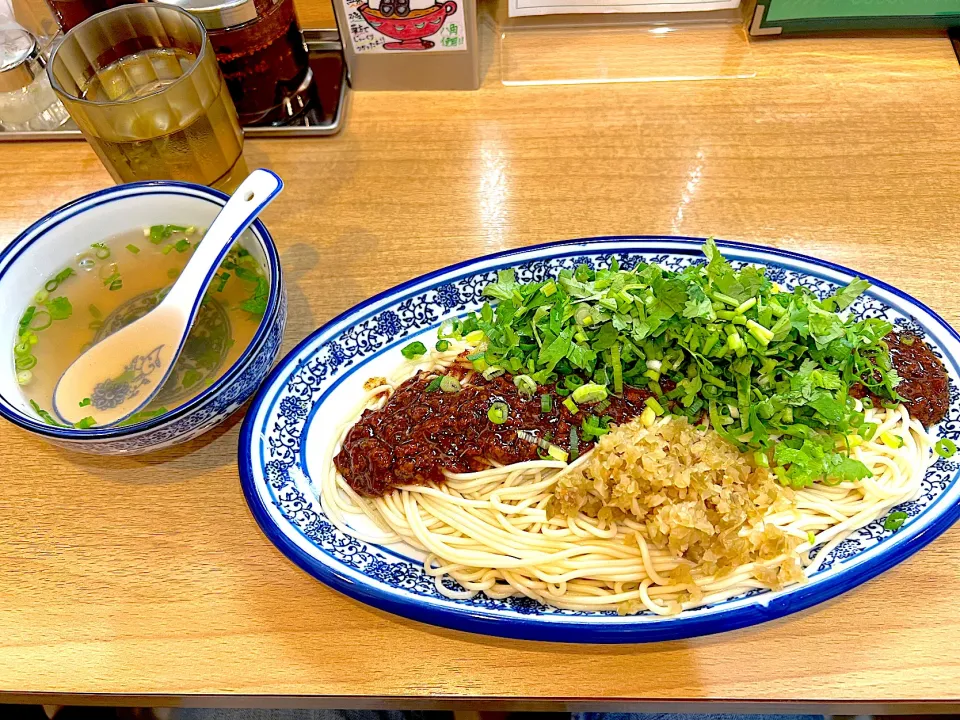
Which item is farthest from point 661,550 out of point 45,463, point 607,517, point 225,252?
point 45,463

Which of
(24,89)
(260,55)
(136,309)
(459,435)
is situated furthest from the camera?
(24,89)

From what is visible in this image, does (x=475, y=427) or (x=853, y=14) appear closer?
(x=475, y=427)

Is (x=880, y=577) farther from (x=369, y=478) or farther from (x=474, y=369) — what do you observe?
(x=369, y=478)

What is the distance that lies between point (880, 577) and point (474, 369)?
0.79m

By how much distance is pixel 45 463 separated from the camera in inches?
54.8

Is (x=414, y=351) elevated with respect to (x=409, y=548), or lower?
elevated

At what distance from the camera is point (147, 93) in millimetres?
1545

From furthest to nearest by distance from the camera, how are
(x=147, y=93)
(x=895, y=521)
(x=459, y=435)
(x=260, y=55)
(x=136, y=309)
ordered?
1. (x=260, y=55)
2. (x=147, y=93)
3. (x=136, y=309)
4. (x=459, y=435)
5. (x=895, y=521)

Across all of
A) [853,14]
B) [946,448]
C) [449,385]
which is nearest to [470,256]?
[449,385]

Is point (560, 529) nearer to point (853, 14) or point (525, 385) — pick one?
point (525, 385)

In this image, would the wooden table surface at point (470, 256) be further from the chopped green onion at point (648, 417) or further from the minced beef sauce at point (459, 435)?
the chopped green onion at point (648, 417)

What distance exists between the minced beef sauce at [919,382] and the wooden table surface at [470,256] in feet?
0.69

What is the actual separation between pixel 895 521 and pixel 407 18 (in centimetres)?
152

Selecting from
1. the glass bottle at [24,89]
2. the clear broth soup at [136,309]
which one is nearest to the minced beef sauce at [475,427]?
the clear broth soup at [136,309]
